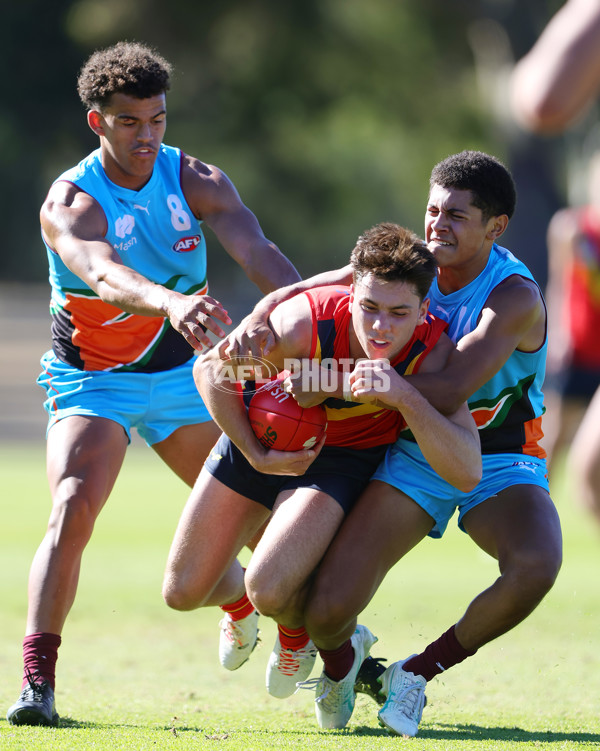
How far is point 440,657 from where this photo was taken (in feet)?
17.4

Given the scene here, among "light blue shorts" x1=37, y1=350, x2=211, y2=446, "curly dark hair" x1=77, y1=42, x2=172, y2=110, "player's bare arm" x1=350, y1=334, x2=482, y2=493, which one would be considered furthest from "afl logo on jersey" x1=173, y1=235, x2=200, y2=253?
→ "player's bare arm" x1=350, y1=334, x2=482, y2=493

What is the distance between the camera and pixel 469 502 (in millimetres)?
5453

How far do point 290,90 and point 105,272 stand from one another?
111 feet

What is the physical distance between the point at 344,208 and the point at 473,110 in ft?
37.6

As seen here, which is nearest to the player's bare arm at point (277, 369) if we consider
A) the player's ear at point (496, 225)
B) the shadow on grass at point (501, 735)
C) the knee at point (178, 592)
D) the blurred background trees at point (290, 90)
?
the knee at point (178, 592)

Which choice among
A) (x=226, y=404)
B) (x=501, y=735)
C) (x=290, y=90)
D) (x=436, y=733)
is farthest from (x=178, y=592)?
(x=290, y=90)

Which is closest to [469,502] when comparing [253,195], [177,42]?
[177,42]

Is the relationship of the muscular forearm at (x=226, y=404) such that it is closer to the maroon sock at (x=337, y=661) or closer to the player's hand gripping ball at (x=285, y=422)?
the player's hand gripping ball at (x=285, y=422)

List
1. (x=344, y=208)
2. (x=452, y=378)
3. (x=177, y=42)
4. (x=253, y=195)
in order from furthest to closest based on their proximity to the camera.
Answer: (x=344, y=208), (x=253, y=195), (x=177, y=42), (x=452, y=378)

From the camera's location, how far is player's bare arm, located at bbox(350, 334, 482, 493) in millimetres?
4891

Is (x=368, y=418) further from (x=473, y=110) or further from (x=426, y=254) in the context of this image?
(x=473, y=110)

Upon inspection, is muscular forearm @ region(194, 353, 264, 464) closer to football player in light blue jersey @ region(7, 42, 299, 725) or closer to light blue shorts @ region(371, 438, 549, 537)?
football player in light blue jersey @ region(7, 42, 299, 725)

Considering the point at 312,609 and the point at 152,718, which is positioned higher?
the point at 312,609

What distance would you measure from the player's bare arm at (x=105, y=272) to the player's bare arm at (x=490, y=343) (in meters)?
0.96
